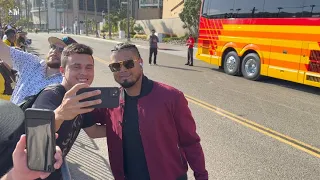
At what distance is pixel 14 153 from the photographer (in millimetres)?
1103

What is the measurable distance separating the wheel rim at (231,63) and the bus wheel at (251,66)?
0.48 metres

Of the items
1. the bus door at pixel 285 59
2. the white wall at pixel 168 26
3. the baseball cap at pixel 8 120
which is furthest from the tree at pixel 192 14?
the baseball cap at pixel 8 120

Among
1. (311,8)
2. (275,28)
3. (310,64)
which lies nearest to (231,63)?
(275,28)

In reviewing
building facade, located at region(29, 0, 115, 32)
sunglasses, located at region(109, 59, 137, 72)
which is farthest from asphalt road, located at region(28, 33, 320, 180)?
building facade, located at region(29, 0, 115, 32)

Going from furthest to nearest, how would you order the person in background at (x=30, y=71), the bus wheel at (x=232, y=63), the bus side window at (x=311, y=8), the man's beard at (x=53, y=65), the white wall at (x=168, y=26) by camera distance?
1. the white wall at (x=168, y=26)
2. the bus wheel at (x=232, y=63)
3. the bus side window at (x=311, y=8)
4. the man's beard at (x=53, y=65)
5. the person in background at (x=30, y=71)

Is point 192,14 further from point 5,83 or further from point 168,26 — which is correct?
point 5,83

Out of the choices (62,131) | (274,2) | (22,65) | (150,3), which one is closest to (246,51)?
(274,2)

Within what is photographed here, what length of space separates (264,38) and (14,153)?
37.7ft

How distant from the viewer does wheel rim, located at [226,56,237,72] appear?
1308cm

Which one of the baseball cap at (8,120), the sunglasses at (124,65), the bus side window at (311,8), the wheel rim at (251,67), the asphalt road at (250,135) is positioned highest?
the bus side window at (311,8)

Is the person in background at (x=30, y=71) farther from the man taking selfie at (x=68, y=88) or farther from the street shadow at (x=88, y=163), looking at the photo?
the street shadow at (x=88, y=163)

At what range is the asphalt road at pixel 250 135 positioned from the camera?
448 cm

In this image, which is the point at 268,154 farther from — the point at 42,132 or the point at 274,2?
the point at 274,2

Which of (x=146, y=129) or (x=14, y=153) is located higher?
(x=14, y=153)
